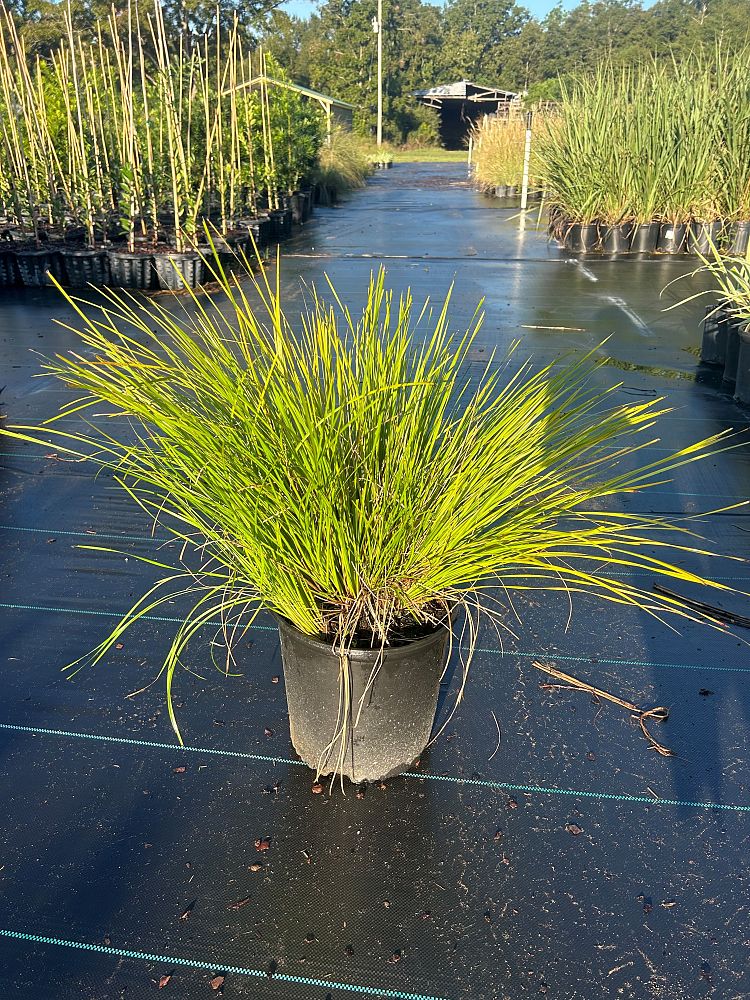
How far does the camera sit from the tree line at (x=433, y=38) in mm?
32750

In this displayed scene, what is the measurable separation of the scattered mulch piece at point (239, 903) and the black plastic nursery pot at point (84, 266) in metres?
6.60

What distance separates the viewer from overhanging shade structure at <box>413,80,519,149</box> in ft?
115

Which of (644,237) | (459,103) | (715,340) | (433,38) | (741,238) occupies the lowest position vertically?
(715,340)

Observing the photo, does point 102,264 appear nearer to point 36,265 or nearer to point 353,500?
point 36,265

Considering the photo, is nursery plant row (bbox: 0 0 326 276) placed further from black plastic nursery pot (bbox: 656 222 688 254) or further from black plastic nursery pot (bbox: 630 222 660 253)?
black plastic nursery pot (bbox: 656 222 688 254)

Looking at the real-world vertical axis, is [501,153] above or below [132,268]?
above

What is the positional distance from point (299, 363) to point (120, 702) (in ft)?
3.11

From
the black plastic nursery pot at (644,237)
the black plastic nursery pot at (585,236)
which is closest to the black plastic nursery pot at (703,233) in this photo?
the black plastic nursery pot at (644,237)

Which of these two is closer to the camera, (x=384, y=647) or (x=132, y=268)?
(x=384, y=647)

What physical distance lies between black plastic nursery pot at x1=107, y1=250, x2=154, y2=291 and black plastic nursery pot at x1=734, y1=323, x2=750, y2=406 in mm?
5029

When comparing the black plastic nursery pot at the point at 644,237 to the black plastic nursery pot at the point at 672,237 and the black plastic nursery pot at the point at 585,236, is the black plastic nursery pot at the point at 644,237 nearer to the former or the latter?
the black plastic nursery pot at the point at 672,237

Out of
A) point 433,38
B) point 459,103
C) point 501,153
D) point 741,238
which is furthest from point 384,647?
point 433,38

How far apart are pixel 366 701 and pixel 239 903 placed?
1.36 ft

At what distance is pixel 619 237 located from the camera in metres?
8.79
